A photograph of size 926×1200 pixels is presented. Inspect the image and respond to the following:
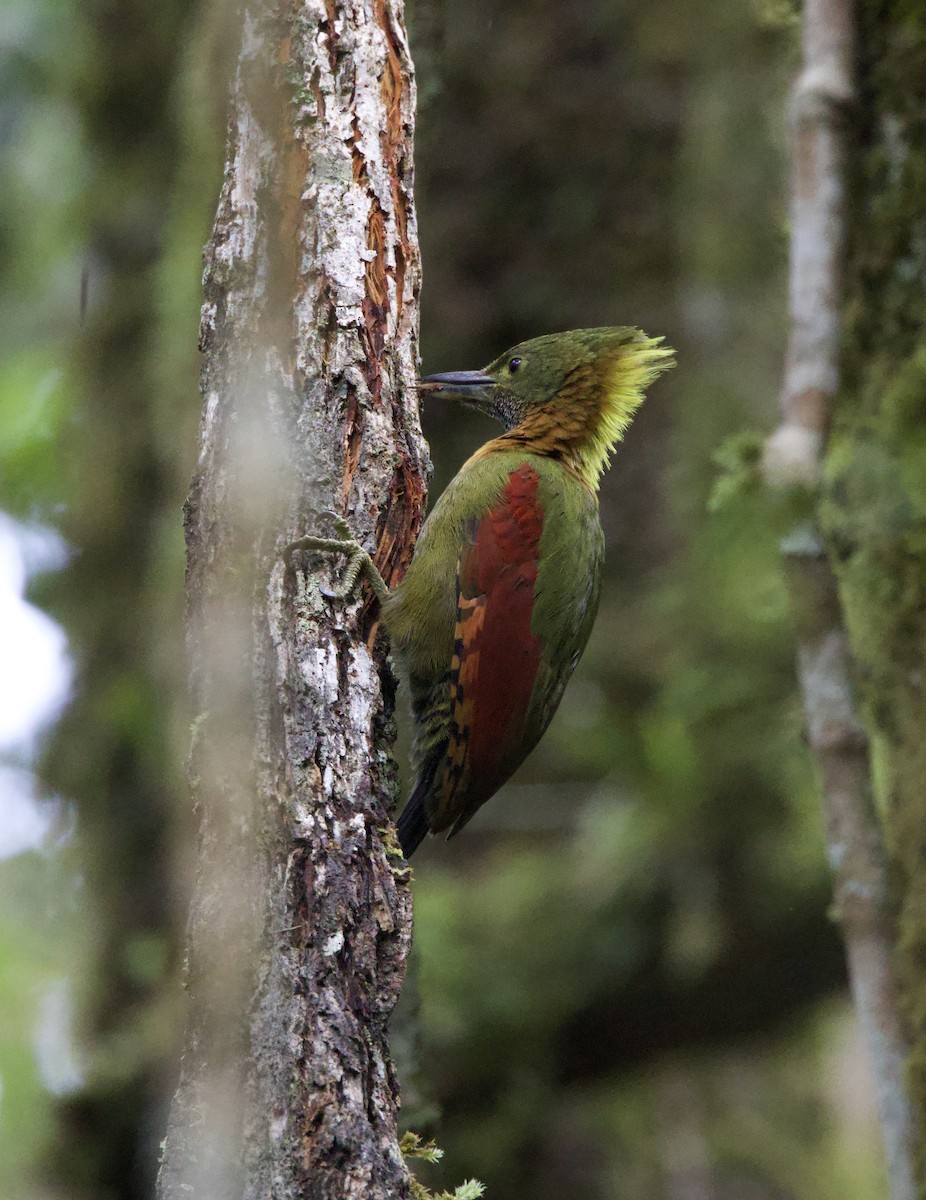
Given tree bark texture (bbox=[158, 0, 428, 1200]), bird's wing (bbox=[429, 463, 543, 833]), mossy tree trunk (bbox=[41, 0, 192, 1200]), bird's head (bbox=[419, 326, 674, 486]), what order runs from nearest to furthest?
tree bark texture (bbox=[158, 0, 428, 1200]), bird's wing (bbox=[429, 463, 543, 833]), bird's head (bbox=[419, 326, 674, 486]), mossy tree trunk (bbox=[41, 0, 192, 1200])

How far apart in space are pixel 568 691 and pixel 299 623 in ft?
13.0

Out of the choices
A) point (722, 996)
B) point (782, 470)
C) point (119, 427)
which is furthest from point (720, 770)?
point (119, 427)

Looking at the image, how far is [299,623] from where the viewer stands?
211 cm

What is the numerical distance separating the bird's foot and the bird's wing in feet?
2.07

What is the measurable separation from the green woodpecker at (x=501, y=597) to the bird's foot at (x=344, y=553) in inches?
12.5

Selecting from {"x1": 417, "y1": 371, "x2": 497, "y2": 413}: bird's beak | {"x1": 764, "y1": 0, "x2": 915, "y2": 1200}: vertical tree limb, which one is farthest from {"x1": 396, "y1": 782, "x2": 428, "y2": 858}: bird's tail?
{"x1": 417, "y1": 371, "x2": 497, "y2": 413}: bird's beak

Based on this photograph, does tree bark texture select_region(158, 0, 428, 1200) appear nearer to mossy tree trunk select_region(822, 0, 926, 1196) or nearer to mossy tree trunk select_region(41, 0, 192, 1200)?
mossy tree trunk select_region(822, 0, 926, 1196)

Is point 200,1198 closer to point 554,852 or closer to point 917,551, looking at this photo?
point 917,551

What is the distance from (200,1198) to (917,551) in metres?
2.27

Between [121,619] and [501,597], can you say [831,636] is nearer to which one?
[501,597]

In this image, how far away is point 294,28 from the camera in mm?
2316

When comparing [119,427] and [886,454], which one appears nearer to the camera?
[886,454]

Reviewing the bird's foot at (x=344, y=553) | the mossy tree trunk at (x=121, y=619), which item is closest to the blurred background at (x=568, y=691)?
the mossy tree trunk at (x=121, y=619)

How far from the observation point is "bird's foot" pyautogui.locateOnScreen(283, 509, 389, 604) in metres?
2.15
